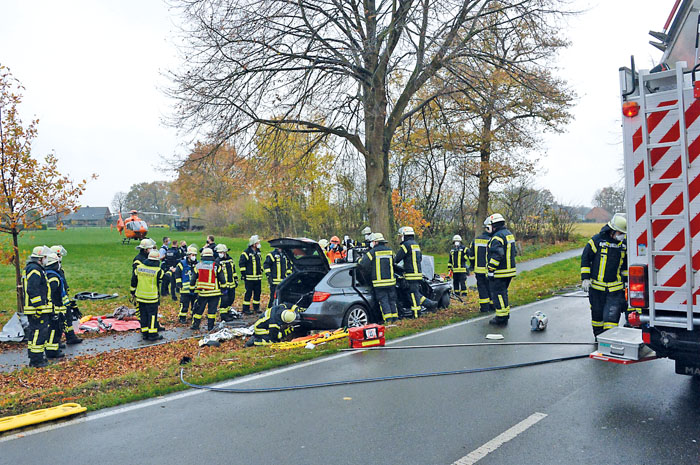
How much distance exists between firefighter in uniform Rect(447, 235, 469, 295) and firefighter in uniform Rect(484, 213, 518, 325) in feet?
13.4

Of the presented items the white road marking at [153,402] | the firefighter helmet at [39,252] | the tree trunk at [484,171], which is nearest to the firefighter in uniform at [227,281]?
the firefighter helmet at [39,252]

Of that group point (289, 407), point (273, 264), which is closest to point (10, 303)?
point (273, 264)

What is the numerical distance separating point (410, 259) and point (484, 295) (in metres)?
2.24

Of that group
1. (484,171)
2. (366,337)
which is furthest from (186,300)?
(484,171)

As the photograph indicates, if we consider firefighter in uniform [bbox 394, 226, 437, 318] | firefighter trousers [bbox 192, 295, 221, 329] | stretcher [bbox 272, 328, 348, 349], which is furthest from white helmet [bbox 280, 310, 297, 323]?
firefighter trousers [bbox 192, 295, 221, 329]

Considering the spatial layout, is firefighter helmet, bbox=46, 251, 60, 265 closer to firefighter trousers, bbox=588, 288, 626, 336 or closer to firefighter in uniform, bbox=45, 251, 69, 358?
firefighter in uniform, bbox=45, 251, 69, 358

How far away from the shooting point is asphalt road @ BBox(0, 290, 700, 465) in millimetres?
4051

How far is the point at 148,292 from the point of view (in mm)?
10000

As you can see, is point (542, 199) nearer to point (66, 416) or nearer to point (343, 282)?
point (343, 282)

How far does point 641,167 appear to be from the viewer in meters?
4.71

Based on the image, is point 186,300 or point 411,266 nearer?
point 411,266

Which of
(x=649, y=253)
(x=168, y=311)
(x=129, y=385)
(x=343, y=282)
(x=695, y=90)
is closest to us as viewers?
(x=695, y=90)

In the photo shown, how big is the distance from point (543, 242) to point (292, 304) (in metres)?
26.3

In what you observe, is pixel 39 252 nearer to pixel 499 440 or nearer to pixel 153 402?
pixel 153 402
